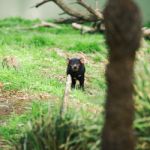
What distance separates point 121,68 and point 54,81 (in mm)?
6732

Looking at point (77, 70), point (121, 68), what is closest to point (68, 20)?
point (77, 70)

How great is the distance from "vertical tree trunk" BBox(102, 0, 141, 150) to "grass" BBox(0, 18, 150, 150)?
0.83m

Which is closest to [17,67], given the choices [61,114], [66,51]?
[66,51]

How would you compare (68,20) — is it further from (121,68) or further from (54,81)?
(121,68)

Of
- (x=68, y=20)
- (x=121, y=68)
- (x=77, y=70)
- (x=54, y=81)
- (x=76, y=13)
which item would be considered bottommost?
(x=68, y=20)

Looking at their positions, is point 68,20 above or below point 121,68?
below

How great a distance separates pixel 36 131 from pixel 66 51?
946cm

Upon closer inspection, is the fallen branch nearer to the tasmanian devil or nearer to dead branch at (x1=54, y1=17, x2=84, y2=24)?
dead branch at (x1=54, y1=17, x2=84, y2=24)

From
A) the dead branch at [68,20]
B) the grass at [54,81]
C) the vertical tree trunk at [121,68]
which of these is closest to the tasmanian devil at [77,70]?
the grass at [54,81]

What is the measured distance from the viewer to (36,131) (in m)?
5.99

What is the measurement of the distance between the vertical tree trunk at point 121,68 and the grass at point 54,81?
2.71ft

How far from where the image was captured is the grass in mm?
5617

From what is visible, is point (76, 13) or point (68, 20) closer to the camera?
point (76, 13)

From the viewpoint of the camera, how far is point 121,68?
179 inches
